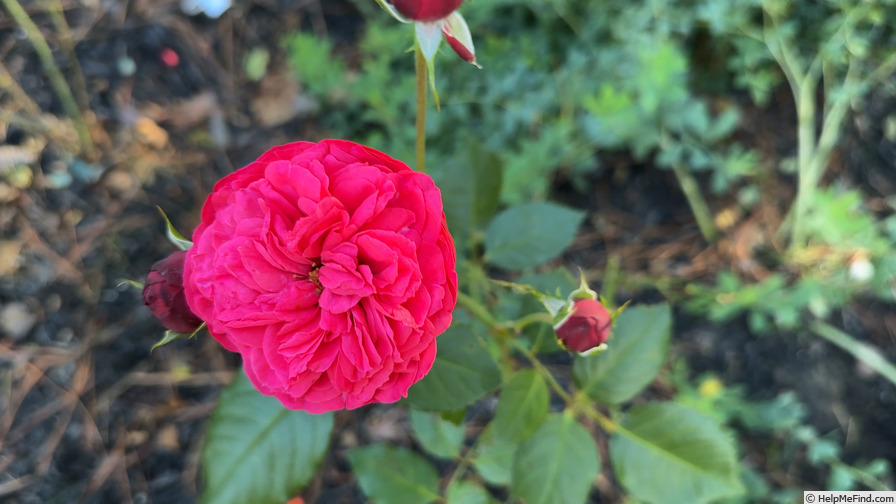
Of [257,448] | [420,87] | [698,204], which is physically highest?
[420,87]

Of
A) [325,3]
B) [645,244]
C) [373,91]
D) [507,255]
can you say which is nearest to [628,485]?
[507,255]

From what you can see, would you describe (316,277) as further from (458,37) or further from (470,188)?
(470,188)

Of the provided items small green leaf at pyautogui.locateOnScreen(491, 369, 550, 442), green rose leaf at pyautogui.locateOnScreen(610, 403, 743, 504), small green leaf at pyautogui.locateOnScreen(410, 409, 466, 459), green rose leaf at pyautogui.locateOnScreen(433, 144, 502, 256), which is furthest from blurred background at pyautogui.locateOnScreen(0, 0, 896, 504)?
small green leaf at pyautogui.locateOnScreen(491, 369, 550, 442)

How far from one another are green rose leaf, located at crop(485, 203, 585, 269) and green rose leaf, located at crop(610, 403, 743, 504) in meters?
0.36

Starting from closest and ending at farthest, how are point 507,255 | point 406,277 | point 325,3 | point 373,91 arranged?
point 406,277
point 507,255
point 373,91
point 325,3

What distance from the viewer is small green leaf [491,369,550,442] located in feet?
3.12

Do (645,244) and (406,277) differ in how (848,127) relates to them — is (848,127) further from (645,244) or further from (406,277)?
(406,277)

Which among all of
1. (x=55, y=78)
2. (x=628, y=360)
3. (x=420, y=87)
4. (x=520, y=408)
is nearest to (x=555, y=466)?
(x=520, y=408)

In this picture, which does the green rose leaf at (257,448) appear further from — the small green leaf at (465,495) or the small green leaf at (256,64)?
the small green leaf at (256,64)

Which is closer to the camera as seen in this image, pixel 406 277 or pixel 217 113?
pixel 406 277

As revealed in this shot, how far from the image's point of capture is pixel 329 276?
670 mm

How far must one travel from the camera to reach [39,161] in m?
1.87

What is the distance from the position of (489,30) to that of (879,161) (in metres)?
1.49

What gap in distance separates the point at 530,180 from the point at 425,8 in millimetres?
990
